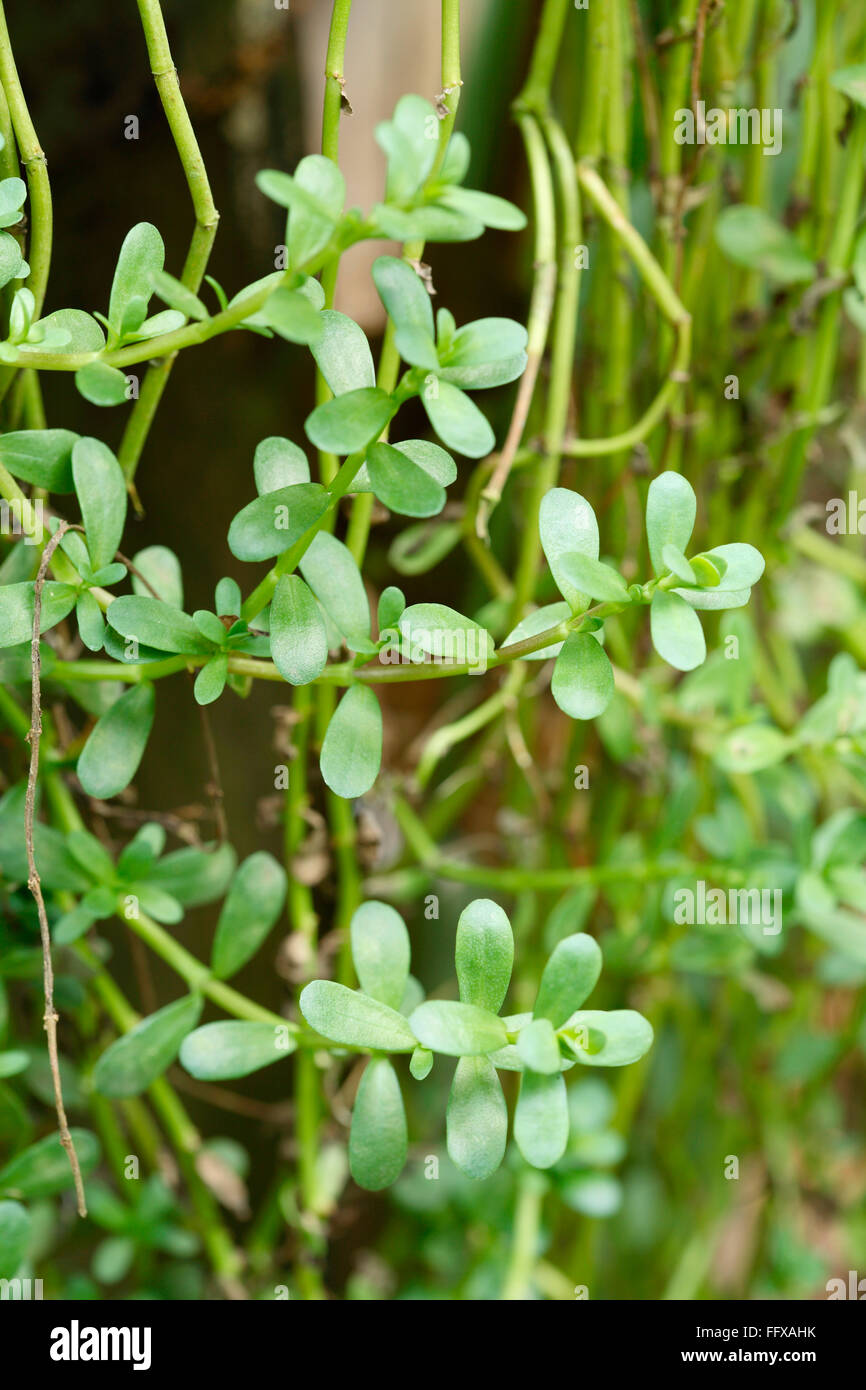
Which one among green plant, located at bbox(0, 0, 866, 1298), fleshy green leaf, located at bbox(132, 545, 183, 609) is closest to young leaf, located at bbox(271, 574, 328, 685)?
green plant, located at bbox(0, 0, 866, 1298)

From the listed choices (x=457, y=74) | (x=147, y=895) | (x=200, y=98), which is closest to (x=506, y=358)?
(x=457, y=74)

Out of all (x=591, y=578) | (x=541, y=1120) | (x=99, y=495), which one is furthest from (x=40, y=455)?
(x=541, y=1120)

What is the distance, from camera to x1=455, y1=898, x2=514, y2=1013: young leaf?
0.40 m

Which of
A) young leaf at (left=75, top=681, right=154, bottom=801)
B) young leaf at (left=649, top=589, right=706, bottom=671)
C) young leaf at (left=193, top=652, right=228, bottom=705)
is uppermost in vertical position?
young leaf at (left=649, top=589, right=706, bottom=671)

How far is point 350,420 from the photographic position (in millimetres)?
347

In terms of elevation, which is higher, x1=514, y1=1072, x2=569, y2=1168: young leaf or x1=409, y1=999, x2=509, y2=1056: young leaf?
x1=409, y1=999, x2=509, y2=1056: young leaf

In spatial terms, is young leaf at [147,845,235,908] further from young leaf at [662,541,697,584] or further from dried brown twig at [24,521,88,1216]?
young leaf at [662,541,697,584]

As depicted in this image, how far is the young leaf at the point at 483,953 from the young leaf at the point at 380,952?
5 centimetres

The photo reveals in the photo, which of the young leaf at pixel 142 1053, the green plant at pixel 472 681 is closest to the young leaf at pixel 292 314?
the green plant at pixel 472 681

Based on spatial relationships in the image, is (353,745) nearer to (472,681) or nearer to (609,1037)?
(609,1037)

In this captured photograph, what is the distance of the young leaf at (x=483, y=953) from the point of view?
15.6 inches

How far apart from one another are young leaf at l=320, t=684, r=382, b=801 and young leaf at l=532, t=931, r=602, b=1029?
10 cm

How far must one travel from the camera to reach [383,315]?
2.39ft
